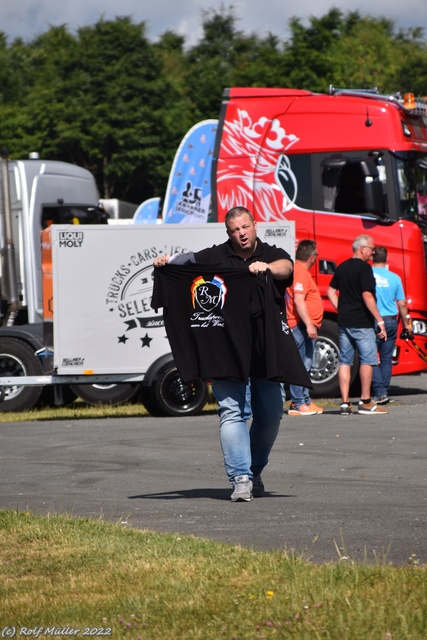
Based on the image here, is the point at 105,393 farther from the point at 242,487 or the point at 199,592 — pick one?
the point at 199,592

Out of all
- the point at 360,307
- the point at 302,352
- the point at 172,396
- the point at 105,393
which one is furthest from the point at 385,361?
the point at 105,393

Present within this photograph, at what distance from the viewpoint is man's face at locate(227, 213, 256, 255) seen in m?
7.80

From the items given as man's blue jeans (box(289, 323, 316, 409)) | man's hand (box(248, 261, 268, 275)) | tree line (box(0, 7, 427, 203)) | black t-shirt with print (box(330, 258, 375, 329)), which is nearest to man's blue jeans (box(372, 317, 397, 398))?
man's blue jeans (box(289, 323, 316, 409))

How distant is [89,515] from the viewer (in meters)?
7.76

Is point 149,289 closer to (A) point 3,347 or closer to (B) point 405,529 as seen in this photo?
(A) point 3,347

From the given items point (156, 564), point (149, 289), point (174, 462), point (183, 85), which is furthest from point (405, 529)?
point (183, 85)

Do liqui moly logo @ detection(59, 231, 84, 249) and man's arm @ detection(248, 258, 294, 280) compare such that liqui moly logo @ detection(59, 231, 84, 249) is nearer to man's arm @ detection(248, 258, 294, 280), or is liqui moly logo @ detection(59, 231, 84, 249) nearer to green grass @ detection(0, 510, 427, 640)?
man's arm @ detection(248, 258, 294, 280)

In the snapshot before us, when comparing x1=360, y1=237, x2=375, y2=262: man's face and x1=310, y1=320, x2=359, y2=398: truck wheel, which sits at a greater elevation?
x1=360, y1=237, x2=375, y2=262: man's face

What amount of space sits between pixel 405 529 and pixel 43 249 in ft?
32.6

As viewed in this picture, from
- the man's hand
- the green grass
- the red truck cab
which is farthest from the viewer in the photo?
the red truck cab

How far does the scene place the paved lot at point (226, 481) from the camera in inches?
270

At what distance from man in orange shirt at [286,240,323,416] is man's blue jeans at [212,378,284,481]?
617 cm

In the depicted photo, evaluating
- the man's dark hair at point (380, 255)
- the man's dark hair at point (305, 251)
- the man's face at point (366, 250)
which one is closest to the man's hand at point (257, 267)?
the man's face at point (366, 250)

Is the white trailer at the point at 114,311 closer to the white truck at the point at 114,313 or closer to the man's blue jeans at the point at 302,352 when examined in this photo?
the white truck at the point at 114,313
